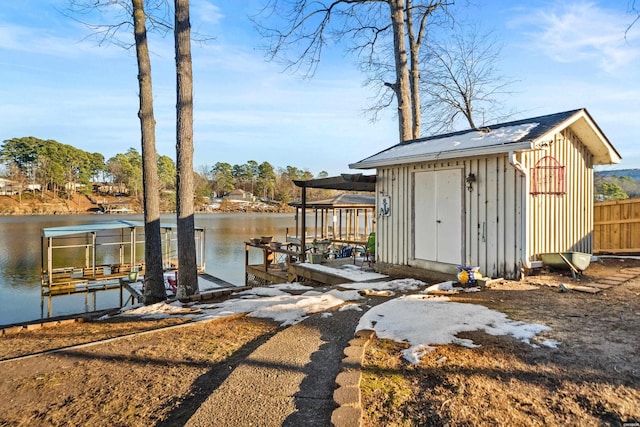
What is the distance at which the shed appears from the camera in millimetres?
6000

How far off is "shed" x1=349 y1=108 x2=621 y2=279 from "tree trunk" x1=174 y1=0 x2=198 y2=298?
3844 millimetres

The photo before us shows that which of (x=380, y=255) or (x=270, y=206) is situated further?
(x=270, y=206)

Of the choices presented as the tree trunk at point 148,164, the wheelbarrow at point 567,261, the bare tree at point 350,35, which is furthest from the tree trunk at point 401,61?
the tree trunk at point 148,164

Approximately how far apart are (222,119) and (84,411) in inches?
592

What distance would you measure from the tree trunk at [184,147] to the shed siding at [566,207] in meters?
5.88

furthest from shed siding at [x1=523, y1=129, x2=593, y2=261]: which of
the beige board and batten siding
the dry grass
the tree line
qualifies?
the tree line

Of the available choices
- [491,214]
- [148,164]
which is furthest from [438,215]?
[148,164]

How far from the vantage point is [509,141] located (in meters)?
5.81

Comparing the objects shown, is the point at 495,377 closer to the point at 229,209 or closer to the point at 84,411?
the point at 84,411

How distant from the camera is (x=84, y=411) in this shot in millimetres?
2357

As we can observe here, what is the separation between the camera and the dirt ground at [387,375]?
2.20m

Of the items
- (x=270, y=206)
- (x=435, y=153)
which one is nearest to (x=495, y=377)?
(x=435, y=153)

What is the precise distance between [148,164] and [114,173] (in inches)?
2953

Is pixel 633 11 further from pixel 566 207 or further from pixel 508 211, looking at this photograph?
pixel 566 207
